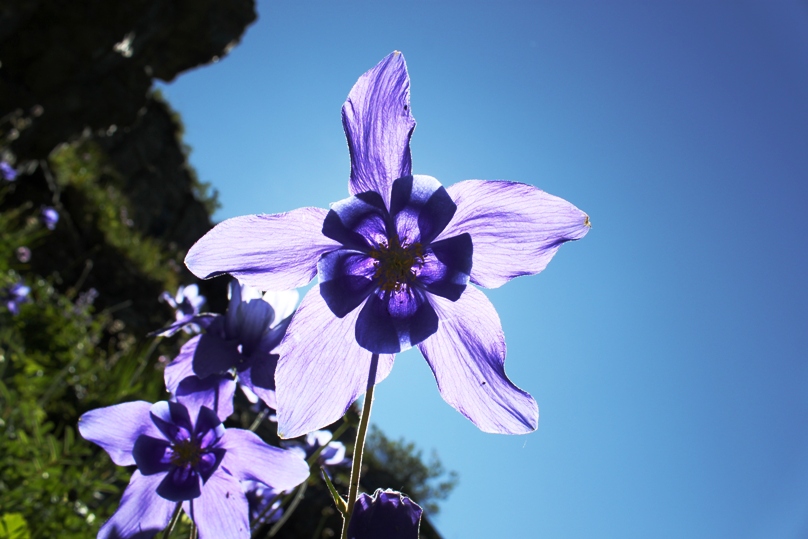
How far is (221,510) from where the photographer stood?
4.09ft

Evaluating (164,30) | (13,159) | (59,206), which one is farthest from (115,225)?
(164,30)

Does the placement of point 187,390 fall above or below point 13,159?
below

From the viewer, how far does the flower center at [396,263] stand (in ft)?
3.68

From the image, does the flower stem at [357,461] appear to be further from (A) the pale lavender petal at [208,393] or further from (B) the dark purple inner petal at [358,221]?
(A) the pale lavender petal at [208,393]

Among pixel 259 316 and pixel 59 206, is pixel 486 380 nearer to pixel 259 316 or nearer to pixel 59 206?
pixel 259 316

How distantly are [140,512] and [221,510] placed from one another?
201 millimetres

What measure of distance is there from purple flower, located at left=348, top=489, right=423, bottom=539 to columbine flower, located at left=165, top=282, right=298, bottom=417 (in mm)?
459

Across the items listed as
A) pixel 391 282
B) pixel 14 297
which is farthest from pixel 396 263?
pixel 14 297

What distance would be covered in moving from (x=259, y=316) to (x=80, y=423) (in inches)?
20.5

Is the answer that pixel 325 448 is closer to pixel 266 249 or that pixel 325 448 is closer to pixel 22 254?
pixel 266 249

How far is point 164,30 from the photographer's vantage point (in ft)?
40.1

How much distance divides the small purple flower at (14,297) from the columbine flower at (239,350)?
4103mm

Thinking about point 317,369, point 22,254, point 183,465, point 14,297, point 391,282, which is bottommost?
point 183,465

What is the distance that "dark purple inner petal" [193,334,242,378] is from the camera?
4.15ft
